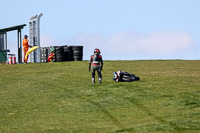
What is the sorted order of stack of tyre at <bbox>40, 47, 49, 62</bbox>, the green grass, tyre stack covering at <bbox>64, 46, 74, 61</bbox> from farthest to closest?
1. stack of tyre at <bbox>40, 47, 49, 62</bbox>
2. tyre stack covering at <bbox>64, 46, 74, 61</bbox>
3. the green grass

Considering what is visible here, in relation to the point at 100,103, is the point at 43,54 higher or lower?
higher

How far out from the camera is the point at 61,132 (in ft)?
51.3

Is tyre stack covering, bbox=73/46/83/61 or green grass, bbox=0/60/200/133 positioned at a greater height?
tyre stack covering, bbox=73/46/83/61

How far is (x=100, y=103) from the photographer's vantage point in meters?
21.7

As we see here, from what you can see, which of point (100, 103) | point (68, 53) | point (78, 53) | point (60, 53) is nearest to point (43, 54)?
point (60, 53)

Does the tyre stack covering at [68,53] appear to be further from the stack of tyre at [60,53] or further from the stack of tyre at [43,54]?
the stack of tyre at [43,54]

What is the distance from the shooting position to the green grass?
645 inches

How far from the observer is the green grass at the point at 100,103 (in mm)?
16375

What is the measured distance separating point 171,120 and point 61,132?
13.7 feet

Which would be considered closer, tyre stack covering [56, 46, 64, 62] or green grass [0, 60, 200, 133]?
green grass [0, 60, 200, 133]

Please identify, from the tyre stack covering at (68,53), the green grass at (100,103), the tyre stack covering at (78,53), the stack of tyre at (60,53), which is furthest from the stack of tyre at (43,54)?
the green grass at (100,103)

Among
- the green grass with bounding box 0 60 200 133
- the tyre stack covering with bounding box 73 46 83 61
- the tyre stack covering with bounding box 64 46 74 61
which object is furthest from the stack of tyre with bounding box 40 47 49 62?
the green grass with bounding box 0 60 200 133

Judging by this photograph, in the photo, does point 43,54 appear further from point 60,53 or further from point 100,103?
point 100,103

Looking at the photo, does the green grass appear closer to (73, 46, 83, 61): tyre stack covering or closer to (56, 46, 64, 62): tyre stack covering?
(73, 46, 83, 61): tyre stack covering
